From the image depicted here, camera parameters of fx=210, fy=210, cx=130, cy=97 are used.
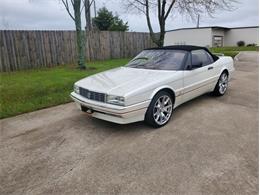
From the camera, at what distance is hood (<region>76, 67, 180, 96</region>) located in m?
3.38

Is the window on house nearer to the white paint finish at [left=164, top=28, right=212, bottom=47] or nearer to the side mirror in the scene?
the white paint finish at [left=164, top=28, right=212, bottom=47]

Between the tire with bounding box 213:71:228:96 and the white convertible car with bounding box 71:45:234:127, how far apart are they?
88 mm

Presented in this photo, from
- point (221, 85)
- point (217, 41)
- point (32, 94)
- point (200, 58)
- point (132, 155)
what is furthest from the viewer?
point (217, 41)

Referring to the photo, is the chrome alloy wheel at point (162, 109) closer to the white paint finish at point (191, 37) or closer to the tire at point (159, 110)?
the tire at point (159, 110)

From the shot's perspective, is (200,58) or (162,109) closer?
(162,109)

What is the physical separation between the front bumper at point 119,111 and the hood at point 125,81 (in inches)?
8.7

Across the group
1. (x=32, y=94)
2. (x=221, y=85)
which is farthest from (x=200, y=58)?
(x=32, y=94)

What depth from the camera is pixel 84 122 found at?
409 cm

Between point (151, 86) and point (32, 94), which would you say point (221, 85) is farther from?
point (32, 94)

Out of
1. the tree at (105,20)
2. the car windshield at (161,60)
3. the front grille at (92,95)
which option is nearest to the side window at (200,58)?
the car windshield at (161,60)

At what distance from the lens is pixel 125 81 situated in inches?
146

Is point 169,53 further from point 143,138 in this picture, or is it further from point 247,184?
point 247,184

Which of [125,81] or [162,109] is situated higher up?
[125,81]

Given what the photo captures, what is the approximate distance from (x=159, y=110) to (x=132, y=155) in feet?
3.66
